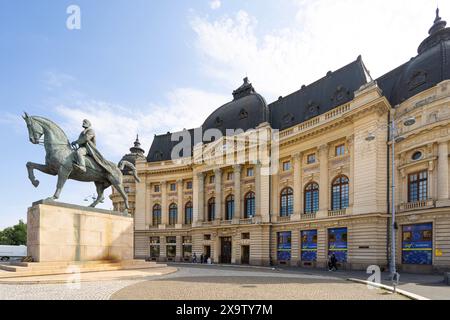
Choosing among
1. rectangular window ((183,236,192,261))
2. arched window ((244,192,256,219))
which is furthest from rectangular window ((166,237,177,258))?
arched window ((244,192,256,219))

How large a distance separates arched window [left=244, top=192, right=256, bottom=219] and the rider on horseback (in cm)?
3123

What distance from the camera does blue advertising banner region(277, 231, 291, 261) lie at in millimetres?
42219

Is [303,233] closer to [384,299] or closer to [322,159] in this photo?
[322,159]

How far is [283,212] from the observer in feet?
147

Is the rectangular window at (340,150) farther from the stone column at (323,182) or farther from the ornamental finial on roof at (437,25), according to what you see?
the ornamental finial on roof at (437,25)

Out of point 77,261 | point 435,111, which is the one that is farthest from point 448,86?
point 77,261

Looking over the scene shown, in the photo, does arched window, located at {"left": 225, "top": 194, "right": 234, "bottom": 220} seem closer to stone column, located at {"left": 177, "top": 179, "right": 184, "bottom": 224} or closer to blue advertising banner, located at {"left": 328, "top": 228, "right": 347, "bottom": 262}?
stone column, located at {"left": 177, "top": 179, "right": 184, "bottom": 224}

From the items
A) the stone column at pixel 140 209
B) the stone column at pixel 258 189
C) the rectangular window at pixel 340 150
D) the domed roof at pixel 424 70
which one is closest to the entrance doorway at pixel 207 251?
the stone column at pixel 258 189

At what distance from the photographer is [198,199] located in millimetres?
55125

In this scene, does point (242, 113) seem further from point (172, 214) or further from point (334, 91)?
point (172, 214)

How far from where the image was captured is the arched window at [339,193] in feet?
121

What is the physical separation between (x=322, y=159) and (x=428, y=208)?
42.9 feet

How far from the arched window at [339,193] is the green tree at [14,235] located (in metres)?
103

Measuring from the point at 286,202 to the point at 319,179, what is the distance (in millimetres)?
6549
